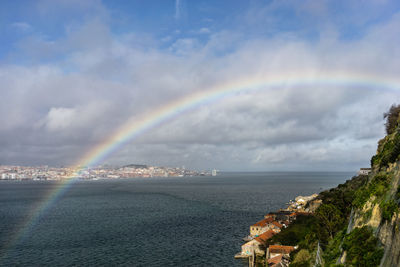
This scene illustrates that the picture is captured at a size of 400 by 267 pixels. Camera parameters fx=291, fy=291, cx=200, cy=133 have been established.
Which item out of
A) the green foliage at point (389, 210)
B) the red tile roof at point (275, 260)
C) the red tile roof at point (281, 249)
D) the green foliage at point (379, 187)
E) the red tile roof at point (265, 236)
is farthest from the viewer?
the red tile roof at point (265, 236)

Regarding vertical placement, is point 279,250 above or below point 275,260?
above

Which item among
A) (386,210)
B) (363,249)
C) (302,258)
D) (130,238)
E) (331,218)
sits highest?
(386,210)

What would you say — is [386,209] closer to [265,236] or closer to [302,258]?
[302,258]

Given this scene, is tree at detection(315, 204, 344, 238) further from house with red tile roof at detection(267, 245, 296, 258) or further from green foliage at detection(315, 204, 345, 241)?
house with red tile roof at detection(267, 245, 296, 258)

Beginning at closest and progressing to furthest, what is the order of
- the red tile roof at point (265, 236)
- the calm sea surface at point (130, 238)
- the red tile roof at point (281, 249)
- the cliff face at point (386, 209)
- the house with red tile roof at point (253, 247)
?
the cliff face at point (386, 209) → the red tile roof at point (281, 249) → the calm sea surface at point (130, 238) → the house with red tile roof at point (253, 247) → the red tile roof at point (265, 236)

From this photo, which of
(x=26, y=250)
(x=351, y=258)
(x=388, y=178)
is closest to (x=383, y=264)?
(x=351, y=258)

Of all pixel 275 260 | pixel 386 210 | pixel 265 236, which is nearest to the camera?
pixel 386 210

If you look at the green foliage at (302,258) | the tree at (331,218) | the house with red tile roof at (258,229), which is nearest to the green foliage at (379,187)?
the tree at (331,218)

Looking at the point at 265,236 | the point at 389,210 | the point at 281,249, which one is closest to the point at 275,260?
the point at 281,249

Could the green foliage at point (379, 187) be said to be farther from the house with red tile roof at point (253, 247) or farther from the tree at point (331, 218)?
the house with red tile roof at point (253, 247)

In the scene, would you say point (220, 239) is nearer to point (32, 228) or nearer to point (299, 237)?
point (299, 237)
